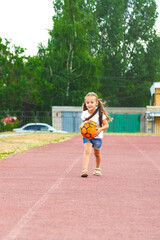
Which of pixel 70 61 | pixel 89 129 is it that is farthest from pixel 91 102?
pixel 70 61

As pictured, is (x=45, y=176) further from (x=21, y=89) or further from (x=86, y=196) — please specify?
(x=21, y=89)

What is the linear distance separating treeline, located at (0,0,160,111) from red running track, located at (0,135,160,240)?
34.6 meters

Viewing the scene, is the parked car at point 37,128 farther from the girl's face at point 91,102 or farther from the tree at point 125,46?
the girl's face at point 91,102

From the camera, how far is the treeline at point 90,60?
45.6 meters

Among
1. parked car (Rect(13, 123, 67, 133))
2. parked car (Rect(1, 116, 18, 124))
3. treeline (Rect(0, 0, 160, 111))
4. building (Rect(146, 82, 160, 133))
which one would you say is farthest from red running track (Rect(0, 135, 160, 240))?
building (Rect(146, 82, 160, 133))

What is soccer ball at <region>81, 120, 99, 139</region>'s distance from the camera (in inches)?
355

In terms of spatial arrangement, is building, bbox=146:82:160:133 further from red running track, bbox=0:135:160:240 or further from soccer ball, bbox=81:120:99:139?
soccer ball, bbox=81:120:99:139

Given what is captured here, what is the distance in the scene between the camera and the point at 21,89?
43.8 meters

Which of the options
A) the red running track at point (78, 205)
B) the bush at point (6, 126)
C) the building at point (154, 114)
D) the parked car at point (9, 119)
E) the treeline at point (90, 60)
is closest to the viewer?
the red running track at point (78, 205)

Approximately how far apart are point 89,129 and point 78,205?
10.3 ft

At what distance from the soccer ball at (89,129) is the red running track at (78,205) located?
89 centimetres

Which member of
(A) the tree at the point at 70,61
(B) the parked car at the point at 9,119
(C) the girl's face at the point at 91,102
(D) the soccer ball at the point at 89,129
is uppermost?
(A) the tree at the point at 70,61

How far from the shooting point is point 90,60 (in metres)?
52.9

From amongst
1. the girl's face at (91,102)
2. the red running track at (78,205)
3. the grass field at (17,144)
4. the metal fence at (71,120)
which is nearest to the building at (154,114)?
the metal fence at (71,120)
